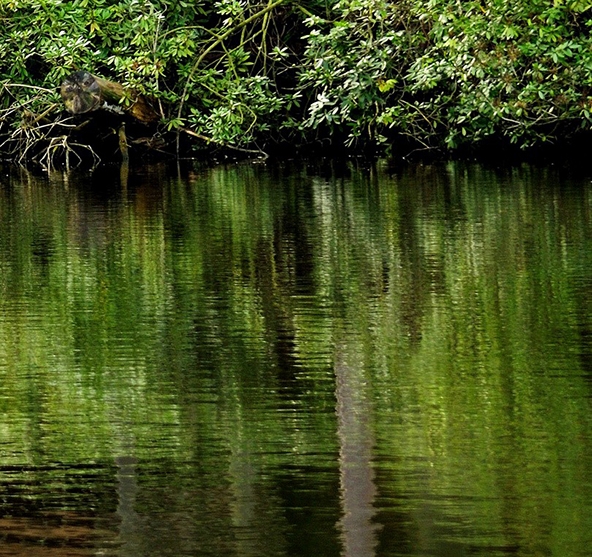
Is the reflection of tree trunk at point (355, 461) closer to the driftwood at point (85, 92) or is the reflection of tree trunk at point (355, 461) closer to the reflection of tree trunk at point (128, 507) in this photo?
the reflection of tree trunk at point (128, 507)

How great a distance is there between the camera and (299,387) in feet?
19.3

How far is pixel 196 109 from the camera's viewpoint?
20438 mm

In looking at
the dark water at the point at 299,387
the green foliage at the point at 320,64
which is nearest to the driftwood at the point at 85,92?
the green foliage at the point at 320,64

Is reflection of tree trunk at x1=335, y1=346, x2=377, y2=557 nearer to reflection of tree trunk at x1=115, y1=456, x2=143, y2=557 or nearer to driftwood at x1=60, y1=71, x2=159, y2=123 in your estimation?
reflection of tree trunk at x1=115, y1=456, x2=143, y2=557

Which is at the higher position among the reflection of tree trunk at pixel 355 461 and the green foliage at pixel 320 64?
the green foliage at pixel 320 64

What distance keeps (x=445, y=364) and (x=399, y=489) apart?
192 cm

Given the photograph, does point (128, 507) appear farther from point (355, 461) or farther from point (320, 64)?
point (320, 64)

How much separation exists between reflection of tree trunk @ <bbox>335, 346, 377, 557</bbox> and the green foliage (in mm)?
11686

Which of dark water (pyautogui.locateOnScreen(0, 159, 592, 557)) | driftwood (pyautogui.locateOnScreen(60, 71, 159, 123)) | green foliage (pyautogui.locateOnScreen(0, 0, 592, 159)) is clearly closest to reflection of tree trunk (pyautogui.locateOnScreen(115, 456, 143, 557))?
dark water (pyautogui.locateOnScreen(0, 159, 592, 557))

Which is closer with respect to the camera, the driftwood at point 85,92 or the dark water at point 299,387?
the dark water at point 299,387

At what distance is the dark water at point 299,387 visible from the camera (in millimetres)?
4094

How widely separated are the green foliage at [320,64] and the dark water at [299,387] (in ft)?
19.7

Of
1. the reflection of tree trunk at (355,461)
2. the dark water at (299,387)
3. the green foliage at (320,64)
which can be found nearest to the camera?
the reflection of tree trunk at (355,461)

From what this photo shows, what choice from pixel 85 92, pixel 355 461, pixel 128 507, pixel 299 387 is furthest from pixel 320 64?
pixel 128 507
